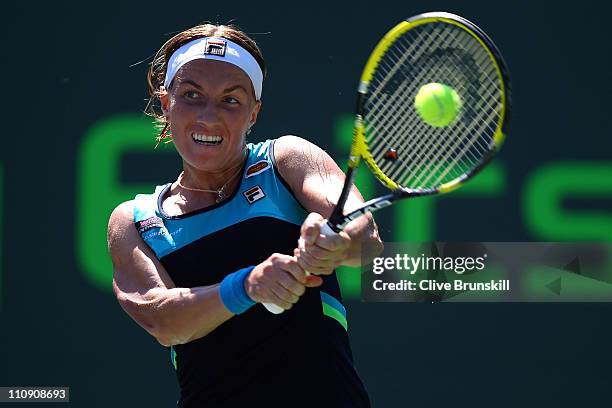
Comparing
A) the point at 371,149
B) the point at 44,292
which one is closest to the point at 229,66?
the point at 371,149

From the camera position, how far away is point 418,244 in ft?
14.1

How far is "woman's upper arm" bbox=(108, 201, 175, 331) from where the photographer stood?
2521 mm

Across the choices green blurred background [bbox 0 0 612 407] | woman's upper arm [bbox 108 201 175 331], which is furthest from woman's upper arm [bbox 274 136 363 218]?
green blurred background [bbox 0 0 612 407]

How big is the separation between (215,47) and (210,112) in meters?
0.16

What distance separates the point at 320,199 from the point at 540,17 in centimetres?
227

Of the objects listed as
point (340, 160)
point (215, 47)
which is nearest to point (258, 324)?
point (215, 47)

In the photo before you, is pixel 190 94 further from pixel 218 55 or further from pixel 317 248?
pixel 317 248

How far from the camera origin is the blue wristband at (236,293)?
7.55ft

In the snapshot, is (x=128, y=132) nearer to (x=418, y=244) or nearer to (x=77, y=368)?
(x=77, y=368)

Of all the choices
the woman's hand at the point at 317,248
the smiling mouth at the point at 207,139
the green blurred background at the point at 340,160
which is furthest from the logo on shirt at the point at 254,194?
the green blurred background at the point at 340,160

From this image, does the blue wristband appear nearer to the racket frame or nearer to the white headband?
the racket frame

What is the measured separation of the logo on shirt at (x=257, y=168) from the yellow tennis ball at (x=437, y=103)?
1.22ft

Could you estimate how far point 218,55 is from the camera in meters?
2.57

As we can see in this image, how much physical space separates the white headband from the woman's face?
13mm
